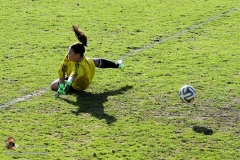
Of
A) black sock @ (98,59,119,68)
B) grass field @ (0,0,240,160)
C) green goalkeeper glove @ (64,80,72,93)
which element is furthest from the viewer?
black sock @ (98,59,119,68)

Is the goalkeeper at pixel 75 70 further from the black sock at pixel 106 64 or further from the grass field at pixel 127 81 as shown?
the black sock at pixel 106 64

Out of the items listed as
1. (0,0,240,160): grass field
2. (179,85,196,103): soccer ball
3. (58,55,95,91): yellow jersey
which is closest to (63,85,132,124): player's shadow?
(0,0,240,160): grass field

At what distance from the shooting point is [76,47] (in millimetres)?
10438

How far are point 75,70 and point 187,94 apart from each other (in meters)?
2.01

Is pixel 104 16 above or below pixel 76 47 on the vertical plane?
above

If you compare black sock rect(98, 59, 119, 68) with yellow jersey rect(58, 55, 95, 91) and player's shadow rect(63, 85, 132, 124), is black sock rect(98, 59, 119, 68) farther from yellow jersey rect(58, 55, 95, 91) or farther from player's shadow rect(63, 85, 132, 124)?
player's shadow rect(63, 85, 132, 124)

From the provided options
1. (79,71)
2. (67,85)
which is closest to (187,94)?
(79,71)

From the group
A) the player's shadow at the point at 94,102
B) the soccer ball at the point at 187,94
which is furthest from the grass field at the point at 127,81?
the soccer ball at the point at 187,94

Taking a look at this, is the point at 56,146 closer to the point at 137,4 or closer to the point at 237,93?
the point at 237,93

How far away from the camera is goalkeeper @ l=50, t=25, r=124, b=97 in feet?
34.1

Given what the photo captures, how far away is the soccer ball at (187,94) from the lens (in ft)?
33.1

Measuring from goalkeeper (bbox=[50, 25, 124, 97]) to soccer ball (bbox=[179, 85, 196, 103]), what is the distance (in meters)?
1.74

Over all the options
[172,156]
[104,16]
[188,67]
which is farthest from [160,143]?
[104,16]

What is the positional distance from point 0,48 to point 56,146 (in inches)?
201
